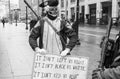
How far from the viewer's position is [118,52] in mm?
2445

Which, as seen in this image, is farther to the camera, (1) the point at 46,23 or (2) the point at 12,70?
(2) the point at 12,70

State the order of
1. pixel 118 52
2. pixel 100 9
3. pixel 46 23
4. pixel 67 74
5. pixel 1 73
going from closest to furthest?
pixel 118 52, pixel 67 74, pixel 46 23, pixel 1 73, pixel 100 9

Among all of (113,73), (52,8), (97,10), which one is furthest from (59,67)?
(97,10)

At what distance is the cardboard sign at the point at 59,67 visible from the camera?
3.27 meters

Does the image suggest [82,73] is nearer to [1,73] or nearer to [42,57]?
[42,57]

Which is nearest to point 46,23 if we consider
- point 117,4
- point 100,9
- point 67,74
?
point 67,74

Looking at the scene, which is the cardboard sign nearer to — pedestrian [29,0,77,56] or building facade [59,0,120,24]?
pedestrian [29,0,77,56]

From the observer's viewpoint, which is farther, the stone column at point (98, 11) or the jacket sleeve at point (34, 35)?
the stone column at point (98, 11)

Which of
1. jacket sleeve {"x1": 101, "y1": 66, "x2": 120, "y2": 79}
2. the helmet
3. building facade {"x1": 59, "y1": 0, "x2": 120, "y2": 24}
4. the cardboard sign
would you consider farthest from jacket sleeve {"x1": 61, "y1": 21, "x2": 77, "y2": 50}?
Result: building facade {"x1": 59, "y1": 0, "x2": 120, "y2": 24}

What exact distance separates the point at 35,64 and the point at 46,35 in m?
0.64

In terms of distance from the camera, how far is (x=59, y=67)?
129 inches

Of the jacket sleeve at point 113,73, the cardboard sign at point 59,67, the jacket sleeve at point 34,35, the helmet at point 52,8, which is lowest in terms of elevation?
the cardboard sign at point 59,67

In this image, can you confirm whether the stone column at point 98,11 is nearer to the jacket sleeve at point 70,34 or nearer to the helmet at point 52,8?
the jacket sleeve at point 70,34

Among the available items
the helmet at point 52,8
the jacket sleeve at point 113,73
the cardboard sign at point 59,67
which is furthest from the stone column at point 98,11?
the jacket sleeve at point 113,73
